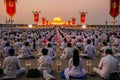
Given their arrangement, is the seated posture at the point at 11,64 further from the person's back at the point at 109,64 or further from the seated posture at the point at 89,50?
the seated posture at the point at 89,50

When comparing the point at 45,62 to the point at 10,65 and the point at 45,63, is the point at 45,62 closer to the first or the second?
the point at 45,63

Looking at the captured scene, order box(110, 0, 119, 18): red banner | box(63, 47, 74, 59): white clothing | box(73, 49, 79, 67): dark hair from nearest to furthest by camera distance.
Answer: box(73, 49, 79, 67): dark hair
box(63, 47, 74, 59): white clothing
box(110, 0, 119, 18): red banner

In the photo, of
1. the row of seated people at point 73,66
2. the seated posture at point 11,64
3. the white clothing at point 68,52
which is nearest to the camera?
the row of seated people at point 73,66

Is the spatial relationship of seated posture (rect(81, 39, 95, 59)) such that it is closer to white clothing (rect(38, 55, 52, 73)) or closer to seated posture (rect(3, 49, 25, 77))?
white clothing (rect(38, 55, 52, 73))

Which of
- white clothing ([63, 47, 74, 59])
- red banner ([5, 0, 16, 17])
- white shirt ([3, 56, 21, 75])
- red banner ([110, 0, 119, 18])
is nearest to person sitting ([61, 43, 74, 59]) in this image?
white clothing ([63, 47, 74, 59])

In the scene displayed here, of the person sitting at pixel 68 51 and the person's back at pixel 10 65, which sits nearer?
the person's back at pixel 10 65

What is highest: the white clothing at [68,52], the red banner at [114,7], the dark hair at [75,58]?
the red banner at [114,7]

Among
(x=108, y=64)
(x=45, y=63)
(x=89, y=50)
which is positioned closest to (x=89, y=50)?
(x=89, y=50)

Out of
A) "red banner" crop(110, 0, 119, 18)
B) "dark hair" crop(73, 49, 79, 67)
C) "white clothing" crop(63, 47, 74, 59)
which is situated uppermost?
"red banner" crop(110, 0, 119, 18)

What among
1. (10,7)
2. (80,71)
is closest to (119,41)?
(10,7)

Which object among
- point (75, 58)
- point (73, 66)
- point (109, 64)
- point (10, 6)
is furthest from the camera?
point (10, 6)

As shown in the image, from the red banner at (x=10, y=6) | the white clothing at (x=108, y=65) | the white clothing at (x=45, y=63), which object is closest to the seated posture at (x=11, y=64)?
the white clothing at (x=45, y=63)

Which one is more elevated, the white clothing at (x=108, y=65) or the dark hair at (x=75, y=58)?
the dark hair at (x=75, y=58)

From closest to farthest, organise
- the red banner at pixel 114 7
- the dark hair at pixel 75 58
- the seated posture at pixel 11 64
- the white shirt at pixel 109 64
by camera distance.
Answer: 1. the dark hair at pixel 75 58
2. the white shirt at pixel 109 64
3. the seated posture at pixel 11 64
4. the red banner at pixel 114 7
